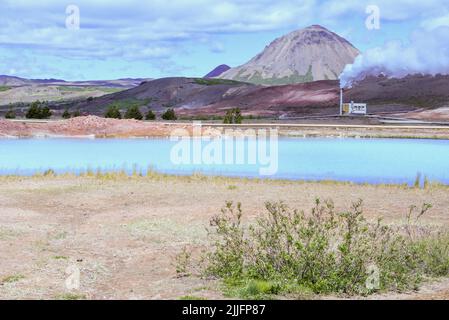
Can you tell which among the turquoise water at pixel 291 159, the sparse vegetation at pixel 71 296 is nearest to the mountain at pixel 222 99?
the turquoise water at pixel 291 159

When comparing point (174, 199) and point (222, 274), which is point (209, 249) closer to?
point (222, 274)

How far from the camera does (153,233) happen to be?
1714 cm

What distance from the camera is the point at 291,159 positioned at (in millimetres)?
38156

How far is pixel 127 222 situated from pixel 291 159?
20458 millimetres

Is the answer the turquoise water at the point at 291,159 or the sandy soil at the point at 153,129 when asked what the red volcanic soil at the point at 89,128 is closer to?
the sandy soil at the point at 153,129

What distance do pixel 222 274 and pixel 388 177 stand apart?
19.4 m

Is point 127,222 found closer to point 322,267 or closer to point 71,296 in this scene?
point 71,296

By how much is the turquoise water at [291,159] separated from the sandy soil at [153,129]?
5099mm

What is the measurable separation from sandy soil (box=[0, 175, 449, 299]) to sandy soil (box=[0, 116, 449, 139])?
2943cm

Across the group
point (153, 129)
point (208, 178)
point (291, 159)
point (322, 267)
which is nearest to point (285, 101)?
point (153, 129)
